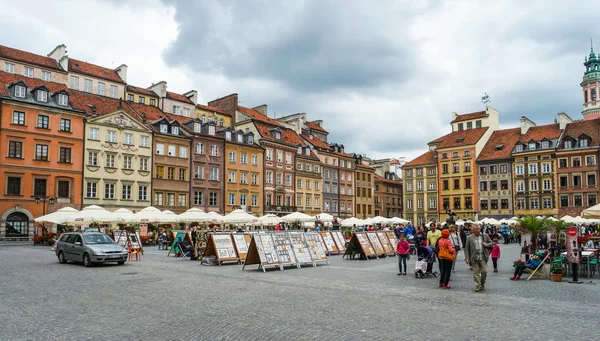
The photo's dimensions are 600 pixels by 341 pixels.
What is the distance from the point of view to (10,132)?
42.8 m

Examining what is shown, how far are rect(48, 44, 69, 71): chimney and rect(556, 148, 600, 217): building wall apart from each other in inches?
2321

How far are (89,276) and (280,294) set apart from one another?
25.7 feet

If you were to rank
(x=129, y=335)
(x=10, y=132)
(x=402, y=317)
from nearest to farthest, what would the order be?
(x=129, y=335), (x=402, y=317), (x=10, y=132)

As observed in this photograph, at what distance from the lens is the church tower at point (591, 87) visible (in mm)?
115812

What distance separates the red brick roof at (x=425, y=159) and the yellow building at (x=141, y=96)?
40633 mm

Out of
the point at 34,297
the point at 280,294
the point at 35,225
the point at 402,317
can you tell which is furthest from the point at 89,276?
the point at 35,225

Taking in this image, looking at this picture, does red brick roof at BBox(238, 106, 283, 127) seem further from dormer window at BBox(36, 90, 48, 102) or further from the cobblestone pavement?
the cobblestone pavement

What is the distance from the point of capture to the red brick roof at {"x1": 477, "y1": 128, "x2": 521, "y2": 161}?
69.6 m

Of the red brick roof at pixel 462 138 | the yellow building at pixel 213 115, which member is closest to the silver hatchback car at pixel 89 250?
the yellow building at pixel 213 115

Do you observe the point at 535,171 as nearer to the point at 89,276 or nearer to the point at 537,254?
the point at 537,254

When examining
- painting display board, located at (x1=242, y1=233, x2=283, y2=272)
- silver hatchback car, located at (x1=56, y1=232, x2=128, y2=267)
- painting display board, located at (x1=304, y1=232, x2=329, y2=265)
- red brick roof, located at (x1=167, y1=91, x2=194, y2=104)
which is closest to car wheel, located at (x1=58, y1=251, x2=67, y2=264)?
silver hatchback car, located at (x1=56, y1=232, x2=128, y2=267)

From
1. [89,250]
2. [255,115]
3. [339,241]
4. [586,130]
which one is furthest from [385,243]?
[586,130]

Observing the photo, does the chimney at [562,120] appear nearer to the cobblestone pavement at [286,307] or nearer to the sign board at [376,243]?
the sign board at [376,243]

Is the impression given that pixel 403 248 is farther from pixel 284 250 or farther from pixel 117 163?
pixel 117 163
